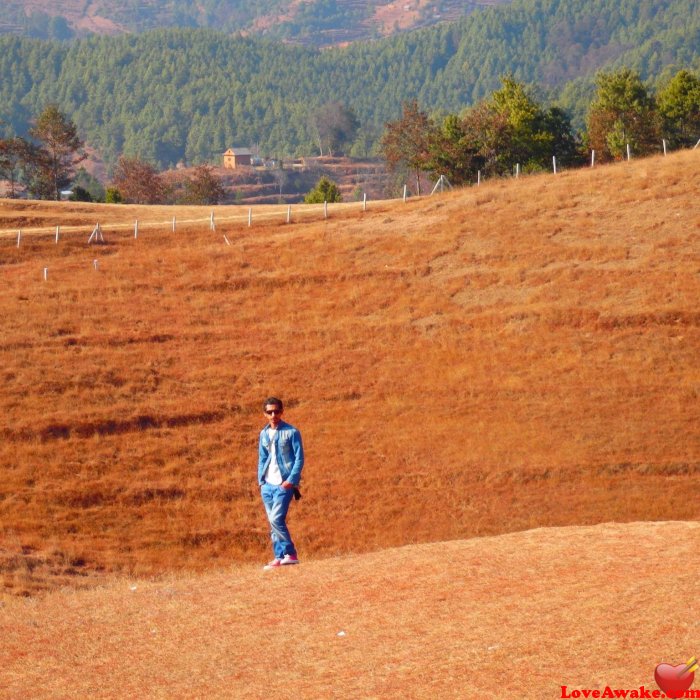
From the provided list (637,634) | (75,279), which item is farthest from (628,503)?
(75,279)

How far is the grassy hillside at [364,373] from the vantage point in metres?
25.2

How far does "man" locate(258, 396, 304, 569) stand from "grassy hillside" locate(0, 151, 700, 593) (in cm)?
360

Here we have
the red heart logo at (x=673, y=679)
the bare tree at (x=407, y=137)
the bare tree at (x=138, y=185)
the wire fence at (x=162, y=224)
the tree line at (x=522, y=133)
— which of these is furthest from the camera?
the bare tree at (x=138, y=185)

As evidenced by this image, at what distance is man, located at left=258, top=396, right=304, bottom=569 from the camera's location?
12742 mm

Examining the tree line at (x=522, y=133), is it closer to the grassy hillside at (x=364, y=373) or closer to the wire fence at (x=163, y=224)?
the wire fence at (x=163, y=224)

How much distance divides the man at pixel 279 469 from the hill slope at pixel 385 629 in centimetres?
53

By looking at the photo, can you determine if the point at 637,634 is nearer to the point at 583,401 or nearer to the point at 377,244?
the point at 583,401

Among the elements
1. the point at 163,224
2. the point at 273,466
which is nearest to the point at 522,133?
the point at 163,224

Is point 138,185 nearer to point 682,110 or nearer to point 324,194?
point 324,194

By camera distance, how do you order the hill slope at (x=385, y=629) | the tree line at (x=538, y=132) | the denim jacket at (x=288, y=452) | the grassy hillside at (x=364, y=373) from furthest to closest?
the tree line at (x=538, y=132), the grassy hillside at (x=364, y=373), the denim jacket at (x=288, y=452), the hill slope at (x=385, y=629)

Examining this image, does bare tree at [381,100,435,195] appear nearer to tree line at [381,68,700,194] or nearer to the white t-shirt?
tree line at [381,68,700,194]

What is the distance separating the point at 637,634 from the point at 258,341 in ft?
97.8

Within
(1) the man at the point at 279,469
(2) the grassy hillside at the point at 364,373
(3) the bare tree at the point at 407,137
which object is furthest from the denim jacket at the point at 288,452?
(3) the bare tree at the point at 407,137

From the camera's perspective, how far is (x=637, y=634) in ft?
28.5
